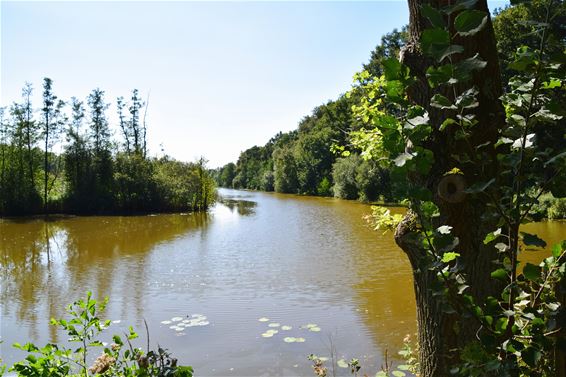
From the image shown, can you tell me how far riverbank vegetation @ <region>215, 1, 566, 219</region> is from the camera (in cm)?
589

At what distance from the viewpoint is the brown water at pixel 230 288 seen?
648cm

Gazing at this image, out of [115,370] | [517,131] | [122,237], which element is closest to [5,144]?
[122,237]

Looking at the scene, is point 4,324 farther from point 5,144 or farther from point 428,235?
point 5,144

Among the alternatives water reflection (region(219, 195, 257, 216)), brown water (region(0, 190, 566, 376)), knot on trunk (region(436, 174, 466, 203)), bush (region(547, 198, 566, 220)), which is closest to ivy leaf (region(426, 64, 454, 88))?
knot on trunk (region(436, 174, 466, 203))

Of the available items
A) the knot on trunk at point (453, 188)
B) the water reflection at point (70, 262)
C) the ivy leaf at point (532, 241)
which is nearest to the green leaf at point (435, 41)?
the ivy leaf at point (532, 241)

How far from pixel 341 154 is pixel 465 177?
16.0 ft

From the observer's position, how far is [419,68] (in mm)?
1760

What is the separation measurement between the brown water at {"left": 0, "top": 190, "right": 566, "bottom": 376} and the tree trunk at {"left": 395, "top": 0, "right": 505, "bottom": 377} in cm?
406

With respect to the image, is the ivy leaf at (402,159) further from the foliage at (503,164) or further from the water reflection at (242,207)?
the water reflection at (242,207)

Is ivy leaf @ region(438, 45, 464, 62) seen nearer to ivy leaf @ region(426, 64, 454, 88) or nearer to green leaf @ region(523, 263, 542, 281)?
ivy leaf @ region(426, 64, 454, 88)

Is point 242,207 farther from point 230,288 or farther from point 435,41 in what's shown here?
point 435,41

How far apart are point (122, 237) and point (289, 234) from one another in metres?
7.43

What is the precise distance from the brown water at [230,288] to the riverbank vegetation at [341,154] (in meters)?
2.51

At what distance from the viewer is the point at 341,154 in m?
6.18
